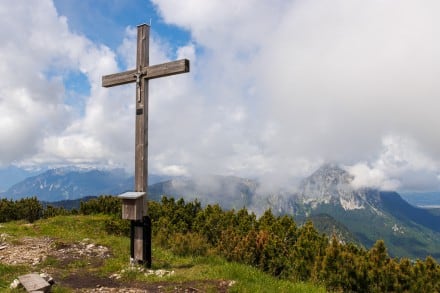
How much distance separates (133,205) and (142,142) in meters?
2.18

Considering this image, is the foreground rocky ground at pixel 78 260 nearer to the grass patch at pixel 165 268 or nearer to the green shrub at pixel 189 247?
the grass patch at pixel 165 268

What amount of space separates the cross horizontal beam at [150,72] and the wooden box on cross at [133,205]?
4.16m

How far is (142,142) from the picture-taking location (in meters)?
13.5

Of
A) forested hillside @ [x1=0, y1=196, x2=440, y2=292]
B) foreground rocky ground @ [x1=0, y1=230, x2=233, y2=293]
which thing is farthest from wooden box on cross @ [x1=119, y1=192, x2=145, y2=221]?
forested hillside @ [x1=0, y1=196, x2=440, y2=292]

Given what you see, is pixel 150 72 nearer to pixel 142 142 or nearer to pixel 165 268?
pixel 142 142

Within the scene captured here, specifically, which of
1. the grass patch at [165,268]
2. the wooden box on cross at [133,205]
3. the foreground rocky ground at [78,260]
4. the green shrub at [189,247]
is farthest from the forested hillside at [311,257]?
the foreground rocky ground at [78,260]

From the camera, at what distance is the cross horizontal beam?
12.8m

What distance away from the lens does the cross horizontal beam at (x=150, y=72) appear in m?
12.8

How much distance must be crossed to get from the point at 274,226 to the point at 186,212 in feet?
24.0

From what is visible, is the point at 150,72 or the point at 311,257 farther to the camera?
the point at 311,257

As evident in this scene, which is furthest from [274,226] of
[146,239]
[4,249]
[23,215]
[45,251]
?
[23,215]

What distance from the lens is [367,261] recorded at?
41.6 feet

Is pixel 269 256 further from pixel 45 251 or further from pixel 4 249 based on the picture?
pixel 4 249

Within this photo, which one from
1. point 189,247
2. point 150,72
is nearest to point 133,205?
point 189,247
